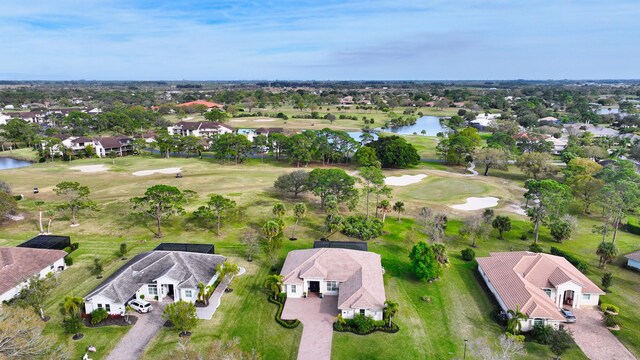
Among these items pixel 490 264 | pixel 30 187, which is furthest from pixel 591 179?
pixel 30 187

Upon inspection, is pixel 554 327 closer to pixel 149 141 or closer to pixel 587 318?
pixel 587 318

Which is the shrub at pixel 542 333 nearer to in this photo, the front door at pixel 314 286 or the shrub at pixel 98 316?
the front door at pixel 314 286

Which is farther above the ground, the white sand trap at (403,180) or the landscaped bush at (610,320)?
the white sand trap at (403,180)

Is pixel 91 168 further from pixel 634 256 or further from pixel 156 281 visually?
pixel 634 256

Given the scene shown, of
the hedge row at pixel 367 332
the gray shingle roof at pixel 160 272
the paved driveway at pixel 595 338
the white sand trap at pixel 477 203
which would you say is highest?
the gray shingle roof at pixel 160 272

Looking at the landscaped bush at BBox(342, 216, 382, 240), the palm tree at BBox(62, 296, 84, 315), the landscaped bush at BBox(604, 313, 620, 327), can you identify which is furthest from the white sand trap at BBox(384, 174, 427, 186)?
the palm tree at BBox(62, 296, 84, 315)

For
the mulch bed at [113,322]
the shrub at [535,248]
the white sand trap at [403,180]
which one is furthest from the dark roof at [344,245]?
the white sand trap at [403,180]

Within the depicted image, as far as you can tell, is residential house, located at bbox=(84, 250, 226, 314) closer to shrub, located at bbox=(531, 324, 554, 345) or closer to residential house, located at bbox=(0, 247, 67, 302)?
residential house, located at bbox=(0, 247, 67, 302)
